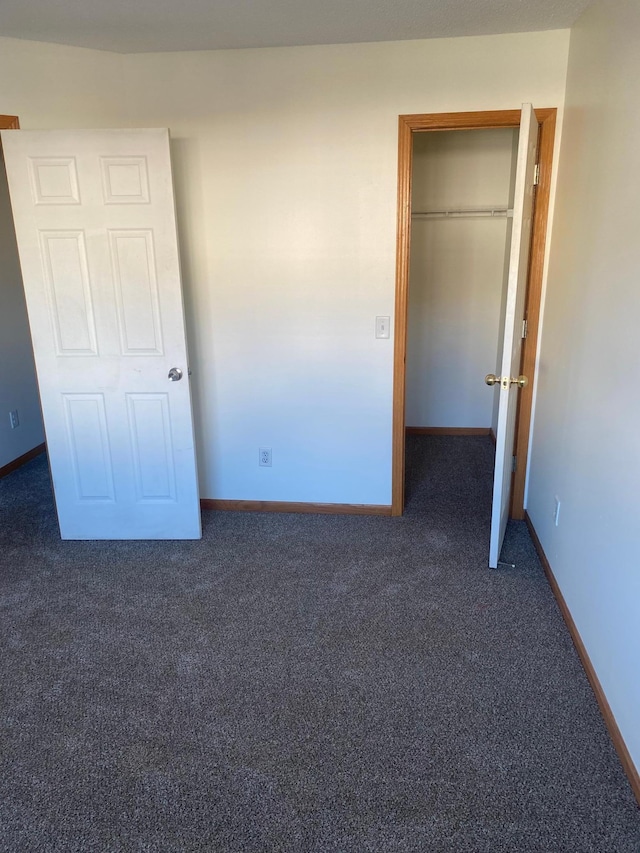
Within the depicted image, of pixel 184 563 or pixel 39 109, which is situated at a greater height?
pixel 39 109

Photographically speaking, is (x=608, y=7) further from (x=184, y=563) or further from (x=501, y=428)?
(x=184, y=563)

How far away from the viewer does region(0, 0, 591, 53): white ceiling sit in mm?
2219

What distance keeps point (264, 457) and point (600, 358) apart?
1.92 m

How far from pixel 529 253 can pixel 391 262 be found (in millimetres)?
695

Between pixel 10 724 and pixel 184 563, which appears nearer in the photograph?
pixel 10 724

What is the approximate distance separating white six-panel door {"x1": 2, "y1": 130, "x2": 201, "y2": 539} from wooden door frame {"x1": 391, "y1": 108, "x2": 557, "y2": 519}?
3.72 ft

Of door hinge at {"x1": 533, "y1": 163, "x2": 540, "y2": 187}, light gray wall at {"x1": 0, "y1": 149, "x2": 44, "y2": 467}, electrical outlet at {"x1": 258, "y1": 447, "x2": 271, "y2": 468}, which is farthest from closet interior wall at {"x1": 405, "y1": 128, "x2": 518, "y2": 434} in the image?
light gray wall at {"x1": 0, "y1": 149, "x2": 44, "y2": 467}

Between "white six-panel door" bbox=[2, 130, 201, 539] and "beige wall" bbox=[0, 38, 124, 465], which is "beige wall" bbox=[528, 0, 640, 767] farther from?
"beige wall" bbox=[0, 38, 124, 465]

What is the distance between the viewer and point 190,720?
1.84m

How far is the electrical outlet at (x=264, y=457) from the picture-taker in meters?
3.28

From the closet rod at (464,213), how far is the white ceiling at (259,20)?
5.98ft

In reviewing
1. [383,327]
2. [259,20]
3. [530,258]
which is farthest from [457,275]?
[259,20]

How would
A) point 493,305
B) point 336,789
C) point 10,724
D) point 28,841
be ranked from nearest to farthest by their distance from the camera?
point 28,841, point 336,789, point 10,724, point 493,305

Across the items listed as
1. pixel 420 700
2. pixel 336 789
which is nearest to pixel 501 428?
pixel 420 700
